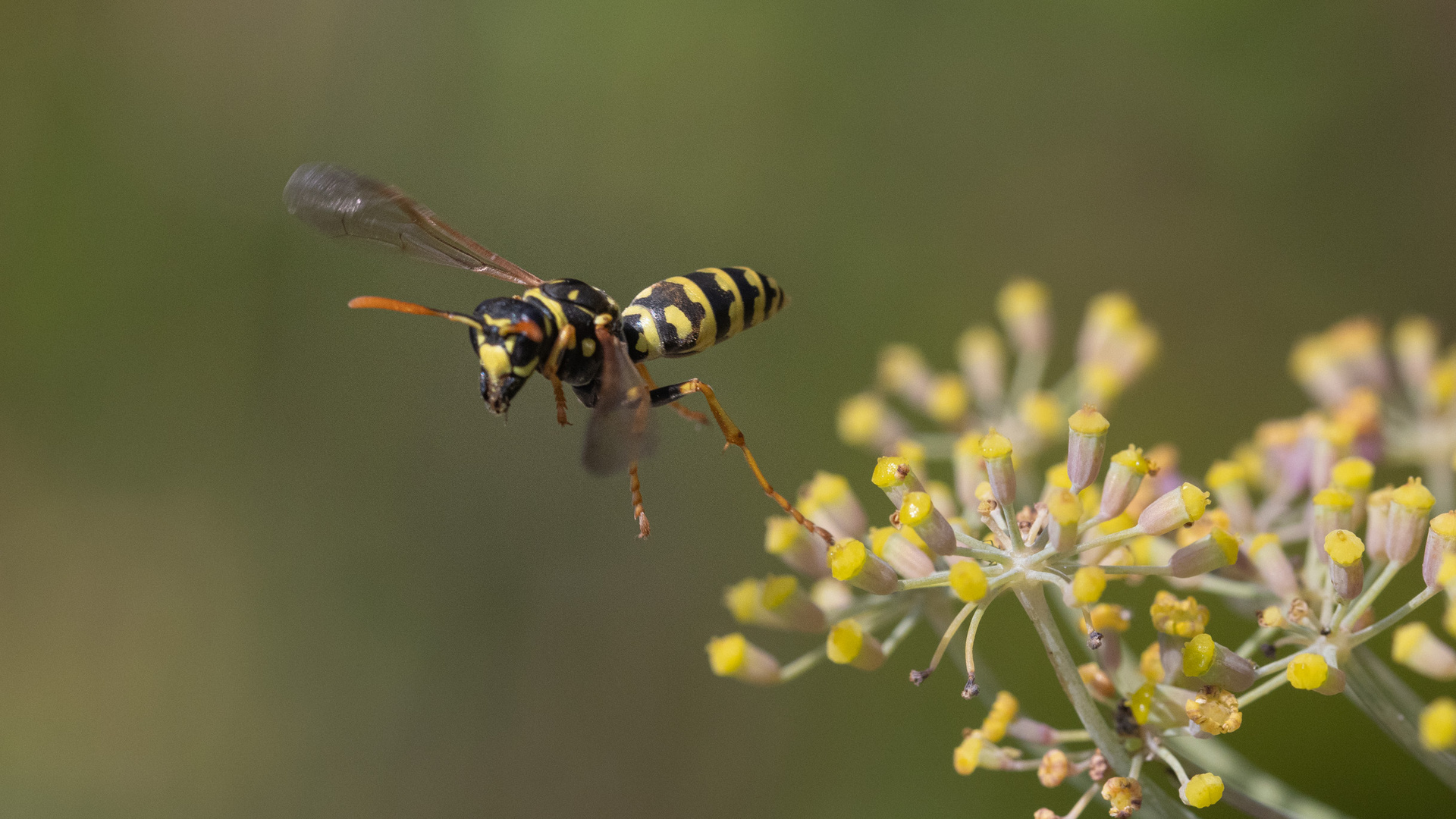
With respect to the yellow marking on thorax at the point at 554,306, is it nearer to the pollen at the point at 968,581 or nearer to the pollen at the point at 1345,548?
the pollen at the point at 968,581

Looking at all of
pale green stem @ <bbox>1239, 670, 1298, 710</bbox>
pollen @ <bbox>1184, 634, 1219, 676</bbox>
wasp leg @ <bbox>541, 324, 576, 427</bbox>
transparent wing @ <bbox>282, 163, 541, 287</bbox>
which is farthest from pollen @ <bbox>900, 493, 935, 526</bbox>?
transparent wing @ <bbox>282, 163, 541, 287</bbox>

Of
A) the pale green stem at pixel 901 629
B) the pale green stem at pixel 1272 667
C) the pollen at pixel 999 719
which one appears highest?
the pale green stem at pixel 901 629

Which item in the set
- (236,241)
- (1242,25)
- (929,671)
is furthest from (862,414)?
(236,241)

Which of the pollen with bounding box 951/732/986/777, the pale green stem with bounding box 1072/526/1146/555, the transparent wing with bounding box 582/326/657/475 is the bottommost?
the pollen with bounding box 951/732/986/777

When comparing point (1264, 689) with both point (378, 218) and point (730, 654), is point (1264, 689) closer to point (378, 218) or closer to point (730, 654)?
point (730, 654)

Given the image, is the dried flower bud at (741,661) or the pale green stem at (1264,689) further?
the dried flower bud at (741,661)

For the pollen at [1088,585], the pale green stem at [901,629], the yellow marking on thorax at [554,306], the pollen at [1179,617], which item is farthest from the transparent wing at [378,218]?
the pollen at [1179,617]

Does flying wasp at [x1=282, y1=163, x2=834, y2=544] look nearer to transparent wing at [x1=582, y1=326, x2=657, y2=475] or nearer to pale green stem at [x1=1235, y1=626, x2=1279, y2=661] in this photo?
transparent wing at [x1=582, y1=326, x2=657, y2=475]
